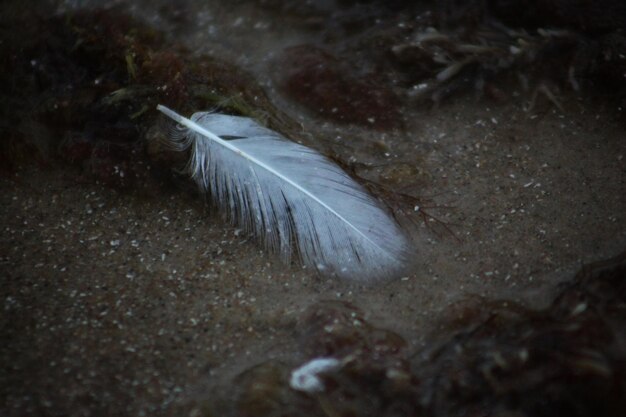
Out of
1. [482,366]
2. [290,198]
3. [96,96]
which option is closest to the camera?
[482,366]

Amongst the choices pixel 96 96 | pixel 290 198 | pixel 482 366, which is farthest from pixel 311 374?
pixel 96 96

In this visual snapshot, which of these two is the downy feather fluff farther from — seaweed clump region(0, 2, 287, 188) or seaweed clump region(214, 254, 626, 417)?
seaweed clump region(214, 254, 626, 417)

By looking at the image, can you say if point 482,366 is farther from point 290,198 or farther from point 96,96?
point 96,96

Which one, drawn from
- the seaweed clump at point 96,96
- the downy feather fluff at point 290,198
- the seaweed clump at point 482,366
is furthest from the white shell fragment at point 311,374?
the seaweed clump at point 96,96

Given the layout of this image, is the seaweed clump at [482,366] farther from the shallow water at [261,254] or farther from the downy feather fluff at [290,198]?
the downy feather fluff at [290,198]

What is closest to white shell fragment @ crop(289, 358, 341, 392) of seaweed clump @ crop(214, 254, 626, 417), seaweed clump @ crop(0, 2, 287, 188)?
seaweed clump @ crop(214, 254, 626, 417)

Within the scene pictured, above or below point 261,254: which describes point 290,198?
above

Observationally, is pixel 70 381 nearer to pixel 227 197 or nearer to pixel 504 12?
pixel 227 197
